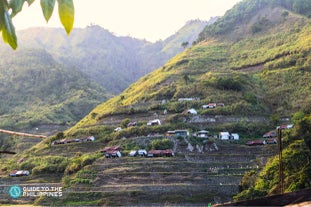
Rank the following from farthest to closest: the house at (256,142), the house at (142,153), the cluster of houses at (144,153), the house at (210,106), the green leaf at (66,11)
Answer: the house at (210,106)
the house at (256,142)
the house at (142,153)
the cluster of houses at (144,153)
the green leaf at (66,11)

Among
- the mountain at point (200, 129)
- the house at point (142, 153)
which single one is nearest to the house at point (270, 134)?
the mountain at point (200, 129)

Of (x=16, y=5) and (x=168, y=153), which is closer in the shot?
(x=16, y=5)

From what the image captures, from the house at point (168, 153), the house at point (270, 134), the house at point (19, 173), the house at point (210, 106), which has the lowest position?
the house at point (19, 173)

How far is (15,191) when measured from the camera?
37.1 m

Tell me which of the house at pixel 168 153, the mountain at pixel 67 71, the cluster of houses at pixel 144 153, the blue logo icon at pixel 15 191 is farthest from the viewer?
the mountain at pixel 67 71

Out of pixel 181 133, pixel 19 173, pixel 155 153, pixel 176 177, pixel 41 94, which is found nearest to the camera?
pixel 176 177

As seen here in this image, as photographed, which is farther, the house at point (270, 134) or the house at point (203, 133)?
the house at point (203, 133)

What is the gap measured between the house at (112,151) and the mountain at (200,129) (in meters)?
0.55

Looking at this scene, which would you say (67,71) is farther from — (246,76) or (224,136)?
(224,136)

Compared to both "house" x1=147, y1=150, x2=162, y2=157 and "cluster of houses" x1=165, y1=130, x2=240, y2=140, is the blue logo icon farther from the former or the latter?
"cluster of houses" x1=165, y1=130, x2=240, y2=140

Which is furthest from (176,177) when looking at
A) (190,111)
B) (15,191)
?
(190,111)

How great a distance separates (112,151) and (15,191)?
8.82 meters

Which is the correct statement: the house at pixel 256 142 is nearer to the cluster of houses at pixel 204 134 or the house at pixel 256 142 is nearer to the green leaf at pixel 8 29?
the cluster of houses at pixel 204 134

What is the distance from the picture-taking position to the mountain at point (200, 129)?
105 feet
